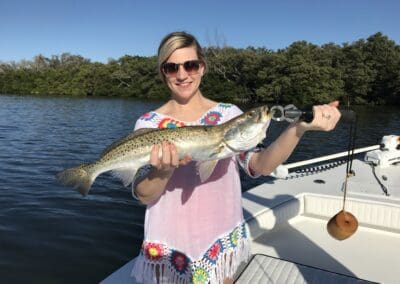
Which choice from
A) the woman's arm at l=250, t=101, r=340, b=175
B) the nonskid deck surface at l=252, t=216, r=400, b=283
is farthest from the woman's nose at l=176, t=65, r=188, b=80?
the nonskid deck surface at l=252, t=216, r=400, b=283

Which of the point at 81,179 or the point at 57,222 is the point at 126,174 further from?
the point at 57,222

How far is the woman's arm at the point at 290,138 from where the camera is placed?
2.18m

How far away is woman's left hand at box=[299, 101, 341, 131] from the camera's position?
2.16m

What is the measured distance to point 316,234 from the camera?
5.54m

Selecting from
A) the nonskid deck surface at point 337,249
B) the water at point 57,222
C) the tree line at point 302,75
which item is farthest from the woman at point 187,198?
the tree line at point 302,75

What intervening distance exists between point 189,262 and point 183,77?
1164mm

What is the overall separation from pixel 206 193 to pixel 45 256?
5.43 meters

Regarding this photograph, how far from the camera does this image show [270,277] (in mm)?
3838

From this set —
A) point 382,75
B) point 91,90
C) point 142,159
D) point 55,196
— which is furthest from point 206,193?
point 91,90

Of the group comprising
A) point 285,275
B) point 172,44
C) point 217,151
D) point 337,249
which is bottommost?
point 337,249

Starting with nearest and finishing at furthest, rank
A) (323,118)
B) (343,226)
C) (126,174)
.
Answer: (323,118)
(126,174)
(343,226)

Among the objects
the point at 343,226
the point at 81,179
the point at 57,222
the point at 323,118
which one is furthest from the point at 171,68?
the point at 57,222

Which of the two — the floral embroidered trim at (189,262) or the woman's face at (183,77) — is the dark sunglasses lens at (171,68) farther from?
the floral embroidered trim at (189,262)

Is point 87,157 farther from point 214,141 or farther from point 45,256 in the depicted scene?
point 214,141
